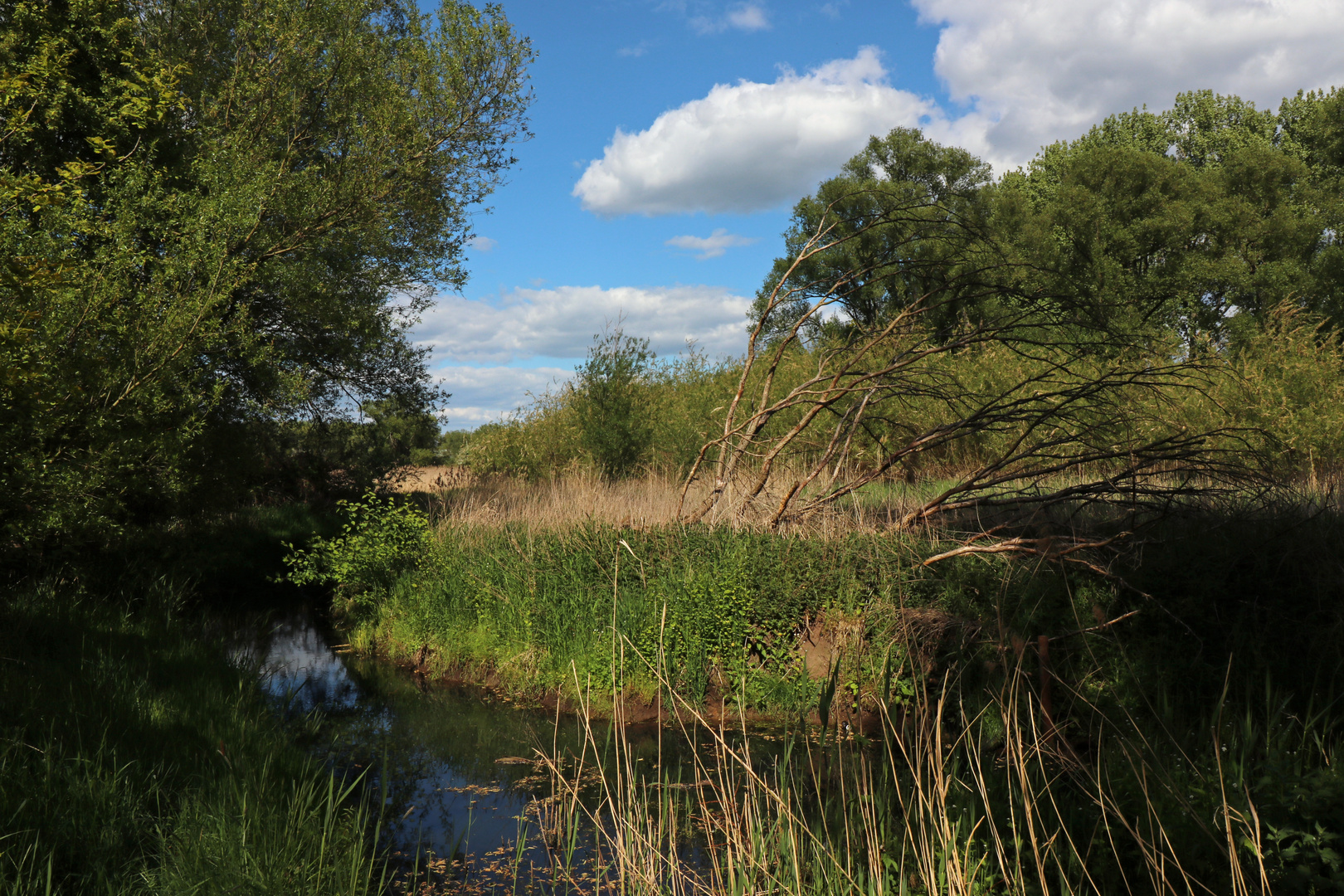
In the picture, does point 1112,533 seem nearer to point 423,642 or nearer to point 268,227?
point 423,642

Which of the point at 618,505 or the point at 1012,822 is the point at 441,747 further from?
the point at 1012,822

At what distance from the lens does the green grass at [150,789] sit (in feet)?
12.5

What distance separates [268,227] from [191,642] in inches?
280

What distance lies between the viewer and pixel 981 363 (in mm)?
18453

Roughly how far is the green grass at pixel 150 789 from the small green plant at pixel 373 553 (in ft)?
14.8

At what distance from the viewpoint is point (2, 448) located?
7121 mm

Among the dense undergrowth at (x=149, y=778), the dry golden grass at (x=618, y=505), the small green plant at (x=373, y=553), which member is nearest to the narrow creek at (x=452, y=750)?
the dense undergrowth at (x=149, y=778)

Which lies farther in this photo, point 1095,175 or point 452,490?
point 1095,175

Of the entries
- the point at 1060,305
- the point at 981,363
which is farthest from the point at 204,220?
the point at 981,363

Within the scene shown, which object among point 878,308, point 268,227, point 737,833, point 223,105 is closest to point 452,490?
point 268,227

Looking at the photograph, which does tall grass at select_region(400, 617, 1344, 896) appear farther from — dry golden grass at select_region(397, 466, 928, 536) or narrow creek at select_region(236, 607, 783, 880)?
dry golden grass at select_region(397, 466, 928, 536)

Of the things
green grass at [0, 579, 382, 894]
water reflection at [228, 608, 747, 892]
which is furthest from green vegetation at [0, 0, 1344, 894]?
water reflection at [228, 608, 747, 892]

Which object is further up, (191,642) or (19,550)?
(19,550)

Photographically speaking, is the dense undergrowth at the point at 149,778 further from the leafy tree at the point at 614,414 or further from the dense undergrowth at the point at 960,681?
the leafy tree at the point at 614,414
